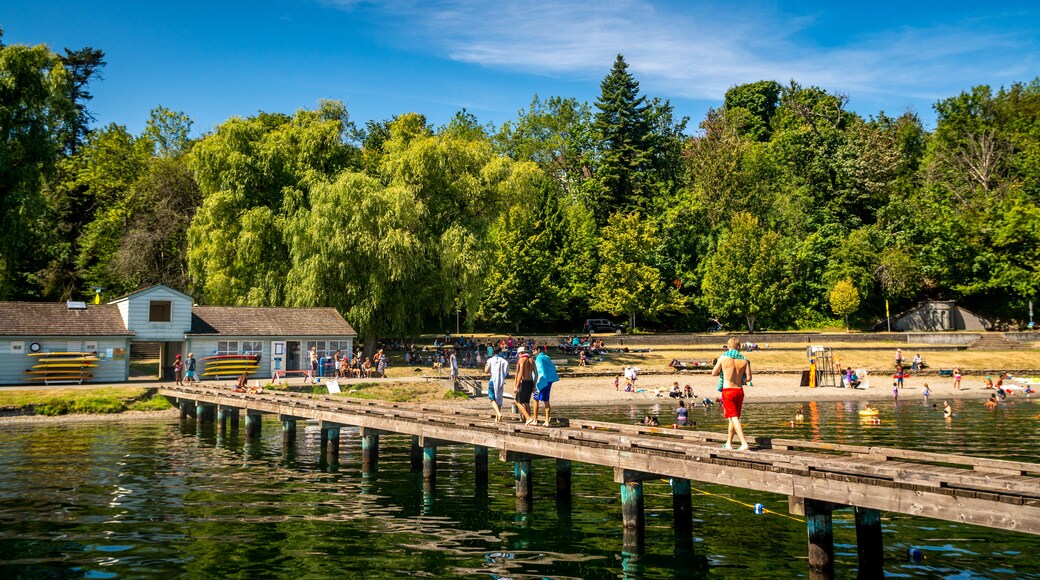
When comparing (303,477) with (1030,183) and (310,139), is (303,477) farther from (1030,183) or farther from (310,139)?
(1030,183)

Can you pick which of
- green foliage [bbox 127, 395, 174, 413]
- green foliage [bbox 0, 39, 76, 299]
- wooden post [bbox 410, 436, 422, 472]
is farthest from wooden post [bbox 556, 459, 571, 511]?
green foliage [bbox 0, 39, 76, 299]

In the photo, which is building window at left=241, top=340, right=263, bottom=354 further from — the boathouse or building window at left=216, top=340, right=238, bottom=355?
building window at left=216, top=340, right=238, bottom=355

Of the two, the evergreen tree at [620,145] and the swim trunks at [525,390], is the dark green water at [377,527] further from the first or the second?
the evergreen tree at [620,145]

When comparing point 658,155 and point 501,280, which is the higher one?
point 658,155

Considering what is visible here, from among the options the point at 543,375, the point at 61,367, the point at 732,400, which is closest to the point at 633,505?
the point at 732,400

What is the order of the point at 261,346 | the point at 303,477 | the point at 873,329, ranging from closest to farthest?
the point at 303,477 < the point at 261,346 < the point at 873,329

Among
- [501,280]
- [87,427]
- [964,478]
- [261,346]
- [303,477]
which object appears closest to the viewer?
[964,478]

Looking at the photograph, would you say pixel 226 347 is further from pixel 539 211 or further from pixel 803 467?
pixel 803 467

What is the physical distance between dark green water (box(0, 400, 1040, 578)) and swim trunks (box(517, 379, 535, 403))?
283 cm

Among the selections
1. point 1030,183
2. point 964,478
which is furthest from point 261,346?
point 1030,183

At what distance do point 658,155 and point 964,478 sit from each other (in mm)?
86298

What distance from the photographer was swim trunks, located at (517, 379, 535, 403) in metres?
20.3

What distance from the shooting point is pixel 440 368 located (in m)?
52.7

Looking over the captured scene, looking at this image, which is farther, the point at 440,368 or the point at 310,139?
the point at 310,139
